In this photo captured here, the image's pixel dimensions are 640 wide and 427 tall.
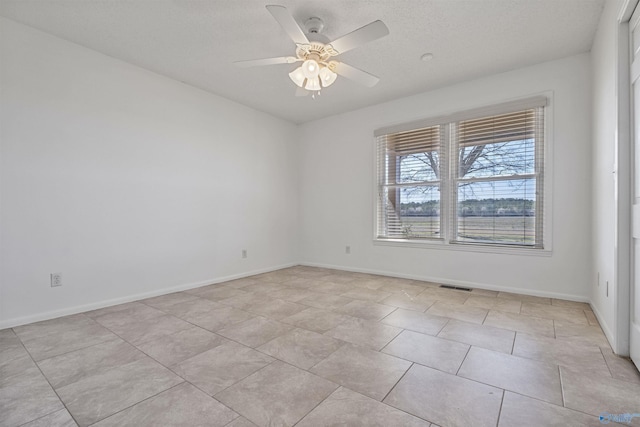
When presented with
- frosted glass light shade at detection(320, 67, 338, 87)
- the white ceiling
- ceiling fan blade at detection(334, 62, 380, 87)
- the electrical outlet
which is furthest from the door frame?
the electrical outlet

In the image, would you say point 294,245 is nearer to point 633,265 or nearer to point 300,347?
point 300,347

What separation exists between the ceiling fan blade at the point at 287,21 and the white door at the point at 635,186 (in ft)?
6.98

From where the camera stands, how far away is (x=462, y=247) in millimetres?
3875

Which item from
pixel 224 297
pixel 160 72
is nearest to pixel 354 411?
pixel 224 297

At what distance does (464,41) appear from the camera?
289 cm

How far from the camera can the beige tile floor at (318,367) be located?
1.43m

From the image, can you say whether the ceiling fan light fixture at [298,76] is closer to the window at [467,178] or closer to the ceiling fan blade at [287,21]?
the ceiling fan blade at [287,21]

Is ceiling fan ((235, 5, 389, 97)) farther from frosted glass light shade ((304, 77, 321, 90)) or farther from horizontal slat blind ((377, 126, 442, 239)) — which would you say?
horizontal slat blind ((377, 126, 442, 239))

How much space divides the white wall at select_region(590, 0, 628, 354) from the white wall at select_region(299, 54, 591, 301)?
0.77 feet

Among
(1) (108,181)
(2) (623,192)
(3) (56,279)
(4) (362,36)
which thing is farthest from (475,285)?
(3) (56,279)

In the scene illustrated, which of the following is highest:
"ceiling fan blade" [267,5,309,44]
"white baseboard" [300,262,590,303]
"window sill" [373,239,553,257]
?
"ceiling fan blade" [267,5,309,44]

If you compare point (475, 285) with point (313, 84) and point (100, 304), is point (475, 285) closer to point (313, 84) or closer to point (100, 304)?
point (313, 84)

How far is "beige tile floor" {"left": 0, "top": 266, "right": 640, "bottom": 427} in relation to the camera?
1434 millimetres

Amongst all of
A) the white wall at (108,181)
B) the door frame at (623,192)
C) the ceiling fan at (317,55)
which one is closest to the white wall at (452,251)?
the white wall at (108,181)
